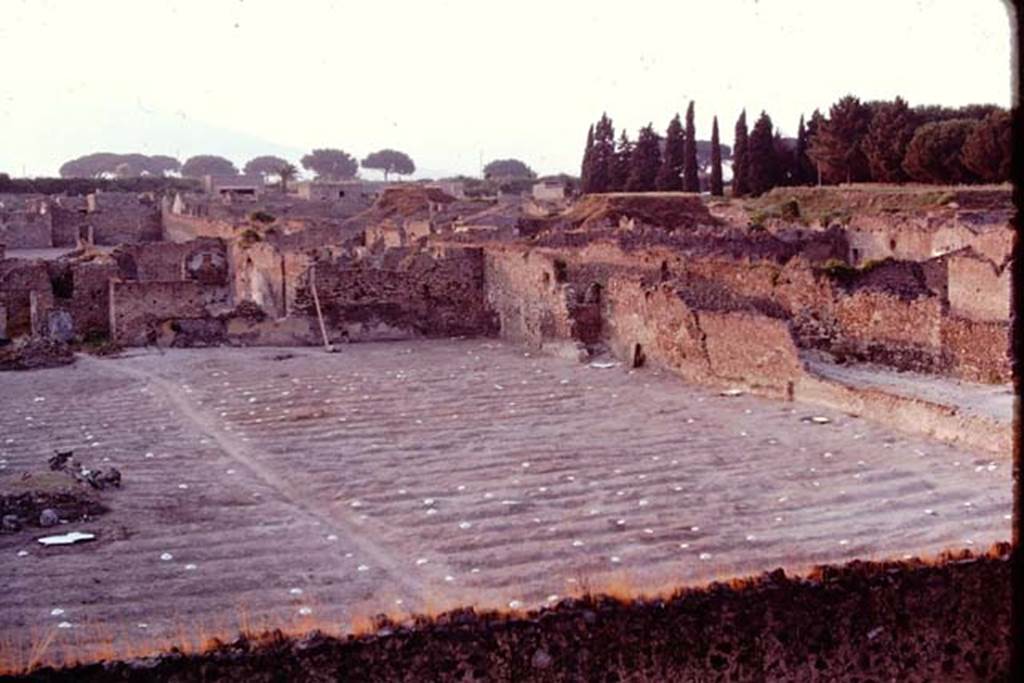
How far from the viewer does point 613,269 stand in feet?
79.4

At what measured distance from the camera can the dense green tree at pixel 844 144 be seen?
173ft

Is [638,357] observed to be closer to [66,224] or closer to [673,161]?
[66,224]

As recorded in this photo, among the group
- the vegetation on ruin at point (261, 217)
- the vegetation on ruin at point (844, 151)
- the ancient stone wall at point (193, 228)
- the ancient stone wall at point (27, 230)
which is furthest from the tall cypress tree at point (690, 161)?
the ancient stone wall at point (27, 230)

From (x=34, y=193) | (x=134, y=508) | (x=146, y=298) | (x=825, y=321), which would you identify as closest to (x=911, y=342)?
(x=825, y=321)

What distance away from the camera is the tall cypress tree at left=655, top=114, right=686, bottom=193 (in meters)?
55.3

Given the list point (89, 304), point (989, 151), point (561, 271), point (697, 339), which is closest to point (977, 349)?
point (697, 339)

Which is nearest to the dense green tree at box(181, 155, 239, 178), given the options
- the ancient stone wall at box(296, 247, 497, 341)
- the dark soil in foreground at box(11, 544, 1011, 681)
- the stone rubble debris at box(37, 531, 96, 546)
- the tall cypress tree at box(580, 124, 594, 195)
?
the tall cypress tree at box(580, 124, 594, 195)

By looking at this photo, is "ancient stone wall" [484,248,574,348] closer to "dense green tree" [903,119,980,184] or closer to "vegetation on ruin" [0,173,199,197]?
"dense green tree" [903,119,980,184]

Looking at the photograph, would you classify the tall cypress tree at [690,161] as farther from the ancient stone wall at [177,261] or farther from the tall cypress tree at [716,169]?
the ancient stone wall at [177,261]

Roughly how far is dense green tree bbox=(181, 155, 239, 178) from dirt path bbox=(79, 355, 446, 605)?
11270 centimetres

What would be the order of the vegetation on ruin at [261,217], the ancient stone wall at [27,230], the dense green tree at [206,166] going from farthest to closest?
the dense green tree at [206,166]
the ancient stone wall at [27,230]
the vegetation on ruin at [261,217]

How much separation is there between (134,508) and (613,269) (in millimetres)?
13442

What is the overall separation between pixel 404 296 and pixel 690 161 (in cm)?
3116

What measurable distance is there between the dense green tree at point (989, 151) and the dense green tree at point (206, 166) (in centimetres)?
9417
